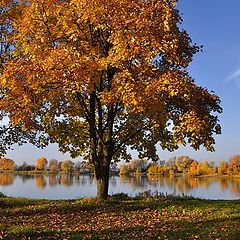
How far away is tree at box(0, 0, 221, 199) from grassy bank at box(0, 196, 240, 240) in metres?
3.45

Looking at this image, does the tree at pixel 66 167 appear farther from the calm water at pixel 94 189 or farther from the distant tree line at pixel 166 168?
the calm water at pixel 94 189

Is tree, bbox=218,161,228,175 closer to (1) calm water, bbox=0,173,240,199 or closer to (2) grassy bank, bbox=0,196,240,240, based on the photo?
(1) calm water, bbox=0,173,240,199

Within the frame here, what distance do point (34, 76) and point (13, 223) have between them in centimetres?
757

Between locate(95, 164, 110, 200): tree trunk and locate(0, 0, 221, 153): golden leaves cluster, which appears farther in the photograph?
locate(95, 164, 110, 200): tree trunk

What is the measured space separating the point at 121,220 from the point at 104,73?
10079 millimetres

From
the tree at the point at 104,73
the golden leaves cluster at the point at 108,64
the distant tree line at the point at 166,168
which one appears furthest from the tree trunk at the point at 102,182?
the distant tree line at the point at 166,168

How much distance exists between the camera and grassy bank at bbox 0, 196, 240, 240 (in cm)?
1316

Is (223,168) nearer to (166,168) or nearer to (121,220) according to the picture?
(166,168)

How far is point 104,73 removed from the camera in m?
23.1

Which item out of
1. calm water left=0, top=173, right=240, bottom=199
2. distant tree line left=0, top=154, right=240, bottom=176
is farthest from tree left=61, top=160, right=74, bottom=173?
calm water left=0, top=173, right=240, bottom=199

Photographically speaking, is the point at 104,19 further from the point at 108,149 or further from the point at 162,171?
the point at 162,171

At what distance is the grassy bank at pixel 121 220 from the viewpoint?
43.2 feet

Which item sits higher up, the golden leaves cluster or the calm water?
the golden leaves cluster

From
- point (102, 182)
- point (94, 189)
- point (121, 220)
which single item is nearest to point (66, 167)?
point (94, 189)
